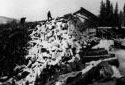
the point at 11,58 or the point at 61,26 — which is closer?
the point at 11,58

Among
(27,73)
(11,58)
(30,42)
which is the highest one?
(30,42)

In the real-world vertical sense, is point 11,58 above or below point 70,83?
above

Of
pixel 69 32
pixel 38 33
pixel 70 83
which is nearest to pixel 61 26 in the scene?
pixel 69 32

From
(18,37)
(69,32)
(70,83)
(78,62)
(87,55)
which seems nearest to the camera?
(70,83)

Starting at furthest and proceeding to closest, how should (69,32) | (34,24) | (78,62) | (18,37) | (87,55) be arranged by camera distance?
(34,24) → (18,37) → (69,32) → (87,55) → (78,62)

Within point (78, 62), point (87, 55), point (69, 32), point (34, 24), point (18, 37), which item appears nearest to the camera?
point (78, 62)

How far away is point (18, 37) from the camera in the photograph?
10750 millimetres

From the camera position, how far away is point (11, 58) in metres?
9.70

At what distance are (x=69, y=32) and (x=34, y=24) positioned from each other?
3.31 m

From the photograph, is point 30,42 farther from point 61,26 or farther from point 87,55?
point 87,55

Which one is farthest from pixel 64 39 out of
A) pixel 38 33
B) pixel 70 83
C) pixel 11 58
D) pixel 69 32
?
pixel 70 83

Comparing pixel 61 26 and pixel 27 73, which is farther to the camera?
pixel 61 26

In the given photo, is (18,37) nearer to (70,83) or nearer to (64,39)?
(64,39)

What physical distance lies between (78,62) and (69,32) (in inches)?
91.5
